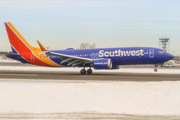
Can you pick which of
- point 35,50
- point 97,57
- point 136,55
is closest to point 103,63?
point 97,57

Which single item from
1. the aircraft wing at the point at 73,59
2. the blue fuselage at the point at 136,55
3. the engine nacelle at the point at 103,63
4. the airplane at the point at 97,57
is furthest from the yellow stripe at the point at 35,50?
the blue fuselage at the point at 136,55

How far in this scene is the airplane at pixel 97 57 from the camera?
32594 mm

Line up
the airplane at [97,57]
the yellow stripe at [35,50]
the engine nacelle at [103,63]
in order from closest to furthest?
the engine nacelle at [103,63] < the airplane at [97,57] < the yellow stripe at [35,50]

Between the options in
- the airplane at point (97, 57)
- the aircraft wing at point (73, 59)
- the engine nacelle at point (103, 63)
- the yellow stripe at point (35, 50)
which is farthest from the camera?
the yellow stripe at point (35, 50)

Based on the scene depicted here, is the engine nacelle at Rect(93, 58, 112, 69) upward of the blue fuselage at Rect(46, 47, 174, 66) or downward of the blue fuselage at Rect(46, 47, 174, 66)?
downward

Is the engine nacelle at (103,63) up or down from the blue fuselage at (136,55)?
down

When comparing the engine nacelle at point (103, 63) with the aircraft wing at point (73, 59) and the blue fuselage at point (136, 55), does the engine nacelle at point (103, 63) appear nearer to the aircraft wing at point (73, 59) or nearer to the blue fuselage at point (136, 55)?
the blue fuselage at point (136, 55)

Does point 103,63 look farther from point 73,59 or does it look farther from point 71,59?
point 71,59

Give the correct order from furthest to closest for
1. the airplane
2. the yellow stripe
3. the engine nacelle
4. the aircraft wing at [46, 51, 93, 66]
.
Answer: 1. the yellow stripe
2. the aircraft wing at [46, 51, 93, 66]
3. the airplane
4. the engine nacelle

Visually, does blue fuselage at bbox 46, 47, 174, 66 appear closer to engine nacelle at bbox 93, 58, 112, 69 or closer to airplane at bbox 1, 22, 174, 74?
airplane at bbox 1, 22, 174, 74

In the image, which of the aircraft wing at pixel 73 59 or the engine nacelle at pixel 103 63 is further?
the aircraft wing at pixel 73 59

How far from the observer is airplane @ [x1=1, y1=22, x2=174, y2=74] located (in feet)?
107

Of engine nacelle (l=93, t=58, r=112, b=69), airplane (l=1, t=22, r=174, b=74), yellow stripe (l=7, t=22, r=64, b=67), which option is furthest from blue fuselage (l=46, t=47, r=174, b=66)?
yellow stripe (l=7, t=22, r=64, b=67)

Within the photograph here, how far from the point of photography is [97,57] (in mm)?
34125
